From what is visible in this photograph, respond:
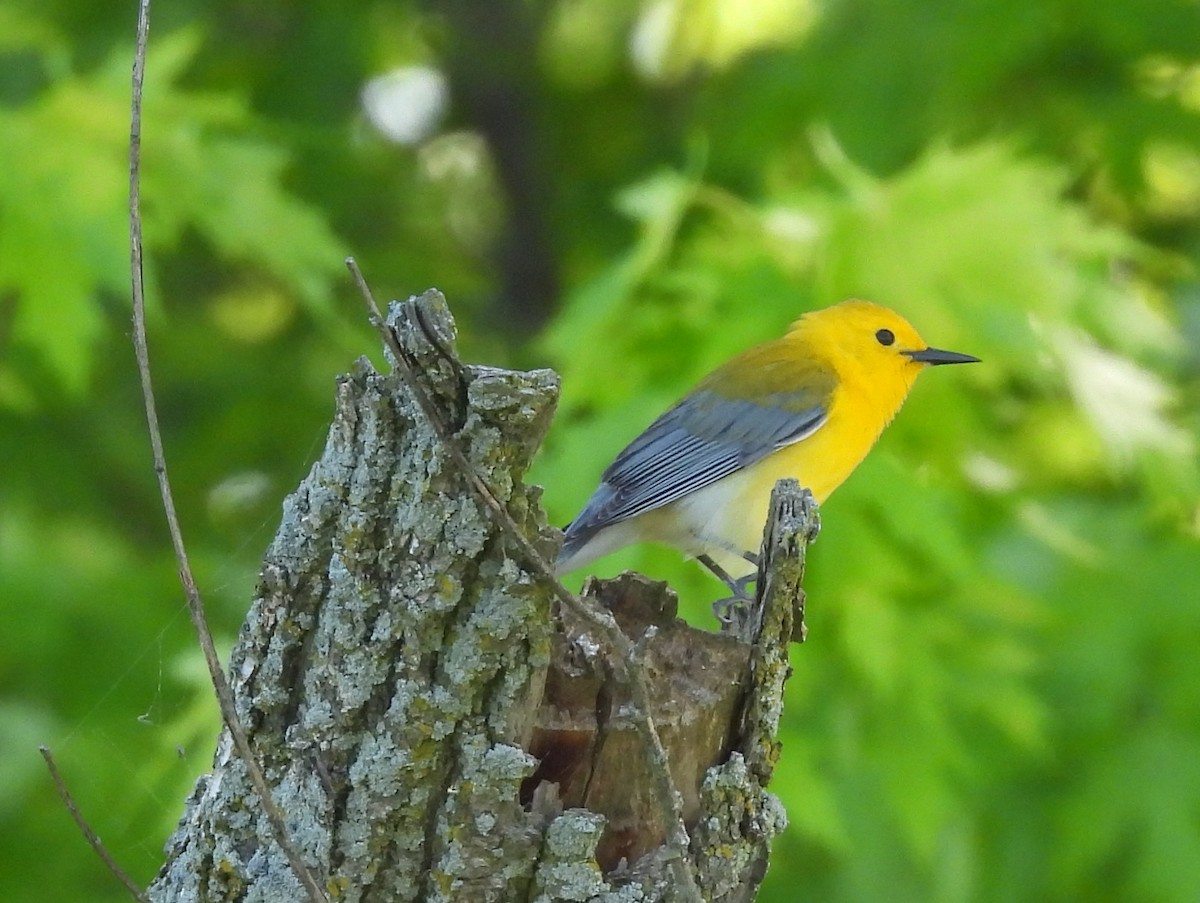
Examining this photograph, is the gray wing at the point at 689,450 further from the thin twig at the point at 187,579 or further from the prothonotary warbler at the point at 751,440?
the thin twig at the point at 187,579

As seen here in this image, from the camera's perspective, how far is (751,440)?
5.02 meters

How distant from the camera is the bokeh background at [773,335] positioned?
15.7 feet

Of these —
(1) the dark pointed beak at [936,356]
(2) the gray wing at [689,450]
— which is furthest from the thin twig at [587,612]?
(1) the dark pointed beak at [936,356]

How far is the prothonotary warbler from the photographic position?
4.73 meters

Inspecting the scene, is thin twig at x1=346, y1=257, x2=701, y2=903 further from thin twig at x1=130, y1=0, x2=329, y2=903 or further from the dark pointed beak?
the dark pointed beak

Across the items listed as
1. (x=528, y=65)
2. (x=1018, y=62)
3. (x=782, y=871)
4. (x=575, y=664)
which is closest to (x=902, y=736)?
(x=782, y=871)

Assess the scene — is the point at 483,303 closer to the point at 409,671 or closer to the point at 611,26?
the point at 611,26

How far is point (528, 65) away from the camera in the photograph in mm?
8234

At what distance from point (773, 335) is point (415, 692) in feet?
9.11

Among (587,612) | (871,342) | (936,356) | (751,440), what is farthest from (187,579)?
(871,342)

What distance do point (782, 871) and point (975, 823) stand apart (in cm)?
84

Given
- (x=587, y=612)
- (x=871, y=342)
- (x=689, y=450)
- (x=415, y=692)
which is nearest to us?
(x=587, y=612)

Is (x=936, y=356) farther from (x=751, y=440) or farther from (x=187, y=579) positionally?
(x=187, y=579)

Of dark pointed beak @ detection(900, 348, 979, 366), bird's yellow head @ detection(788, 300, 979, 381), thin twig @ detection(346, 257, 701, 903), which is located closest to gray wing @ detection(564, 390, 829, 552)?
bird's yellow head @ detection(788, 300, 979, 381)
